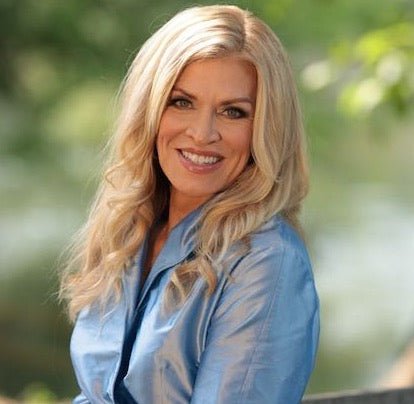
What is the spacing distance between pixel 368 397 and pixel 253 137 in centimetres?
85

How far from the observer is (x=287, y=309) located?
2000 millimetres

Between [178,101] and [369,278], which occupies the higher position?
[178,101]

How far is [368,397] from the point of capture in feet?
8.97

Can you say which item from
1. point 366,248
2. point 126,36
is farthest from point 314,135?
point 366,248

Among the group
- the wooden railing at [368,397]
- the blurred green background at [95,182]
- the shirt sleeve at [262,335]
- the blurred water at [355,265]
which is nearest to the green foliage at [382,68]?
the wooden railing at [368,397]

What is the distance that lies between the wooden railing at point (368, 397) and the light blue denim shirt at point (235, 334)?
635mm

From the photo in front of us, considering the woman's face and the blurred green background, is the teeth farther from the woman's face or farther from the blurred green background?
the blurred green background

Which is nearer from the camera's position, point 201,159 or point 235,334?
point 235,334

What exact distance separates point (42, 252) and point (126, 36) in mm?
1515

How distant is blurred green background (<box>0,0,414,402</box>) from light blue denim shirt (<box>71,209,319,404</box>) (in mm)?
3730

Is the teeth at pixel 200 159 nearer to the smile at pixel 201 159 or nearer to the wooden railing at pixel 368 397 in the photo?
the smile at pixel 201 159

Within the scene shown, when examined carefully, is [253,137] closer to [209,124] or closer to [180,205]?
[209,124]

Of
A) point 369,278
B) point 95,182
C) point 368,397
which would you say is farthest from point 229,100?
point 369,278

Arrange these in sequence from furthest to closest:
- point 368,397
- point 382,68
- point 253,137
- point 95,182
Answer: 1. point 95,182
2. point 382,68
3. point 368,397
4. point 253,137
